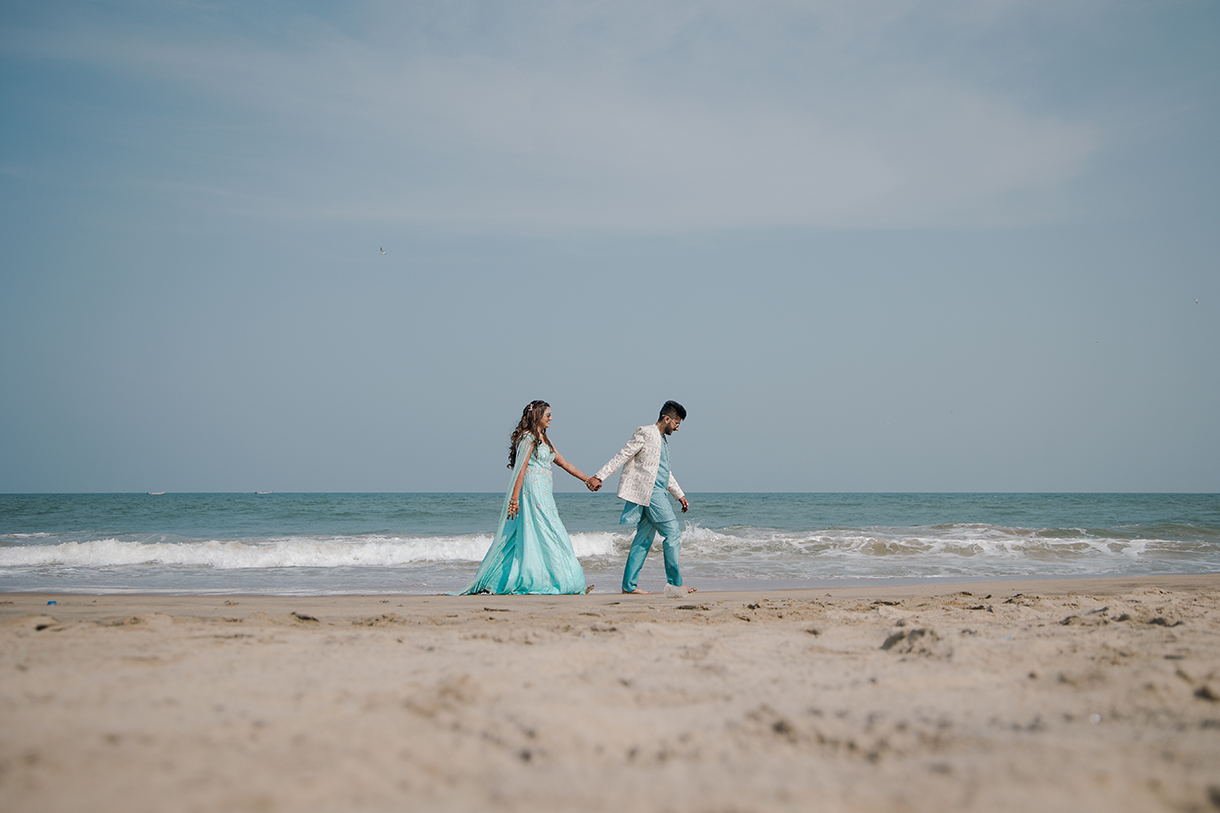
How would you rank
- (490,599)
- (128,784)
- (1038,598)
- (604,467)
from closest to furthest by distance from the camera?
1. (128,784)
2. (1038,598)
3. (490,599)
4. (604,467)

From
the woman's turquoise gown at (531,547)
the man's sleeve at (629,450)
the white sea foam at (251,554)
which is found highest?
the man's sleeve at (629,450)

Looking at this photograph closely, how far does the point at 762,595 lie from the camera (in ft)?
22.0

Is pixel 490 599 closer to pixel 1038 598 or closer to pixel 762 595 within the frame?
pixel 762 595

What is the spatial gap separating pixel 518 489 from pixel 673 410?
161 centimetres

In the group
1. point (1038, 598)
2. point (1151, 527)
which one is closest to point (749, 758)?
point (1038, 598)

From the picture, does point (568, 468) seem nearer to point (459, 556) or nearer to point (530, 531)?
point (530, 531)

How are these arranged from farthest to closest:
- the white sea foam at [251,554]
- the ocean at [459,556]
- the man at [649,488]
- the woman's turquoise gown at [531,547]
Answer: the white sea foam at [251,554] < the ocean at [459,556] < the man at [649,488] < the woman's turquoise gown at [531,547]

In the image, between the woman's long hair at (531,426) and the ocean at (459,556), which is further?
the ocean at (459,556)

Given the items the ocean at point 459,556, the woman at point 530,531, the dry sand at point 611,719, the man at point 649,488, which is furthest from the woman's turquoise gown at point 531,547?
the dry sand at point 611,719

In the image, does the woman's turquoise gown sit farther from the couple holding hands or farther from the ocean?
the ocean

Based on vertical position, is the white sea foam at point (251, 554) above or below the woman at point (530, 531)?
below

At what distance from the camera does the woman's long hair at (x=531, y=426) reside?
21.3ft

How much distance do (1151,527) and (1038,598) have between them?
1487cm

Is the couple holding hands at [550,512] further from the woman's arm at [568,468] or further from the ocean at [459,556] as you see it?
the ocean at [459,556]
